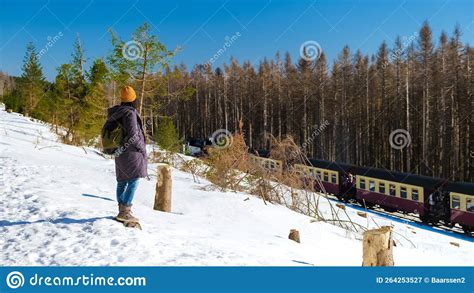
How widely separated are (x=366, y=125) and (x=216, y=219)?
114ft

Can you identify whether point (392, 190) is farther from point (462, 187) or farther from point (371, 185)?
point (462, 187)

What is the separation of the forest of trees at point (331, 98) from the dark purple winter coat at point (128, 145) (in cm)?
1125

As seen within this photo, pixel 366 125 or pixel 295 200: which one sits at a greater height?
pixel 366 125

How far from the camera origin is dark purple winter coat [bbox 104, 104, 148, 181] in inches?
199

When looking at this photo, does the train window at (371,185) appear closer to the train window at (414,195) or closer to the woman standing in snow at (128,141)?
the train window at (414,195)

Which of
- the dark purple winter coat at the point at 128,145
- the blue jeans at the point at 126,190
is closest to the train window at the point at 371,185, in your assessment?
the blue jeans at the point at 126,190

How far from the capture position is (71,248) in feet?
14.9

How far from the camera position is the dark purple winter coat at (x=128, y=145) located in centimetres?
507

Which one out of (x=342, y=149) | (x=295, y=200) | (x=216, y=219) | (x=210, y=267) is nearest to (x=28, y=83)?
(x=342, y=149)

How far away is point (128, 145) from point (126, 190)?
642mm

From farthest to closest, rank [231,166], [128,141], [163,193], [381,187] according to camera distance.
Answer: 1. [381,187]
2. [231,166]
3. [163,193]
4. [128,141]

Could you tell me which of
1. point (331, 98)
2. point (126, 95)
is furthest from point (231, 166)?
point (331, 98)

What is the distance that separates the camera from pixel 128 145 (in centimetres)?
509
